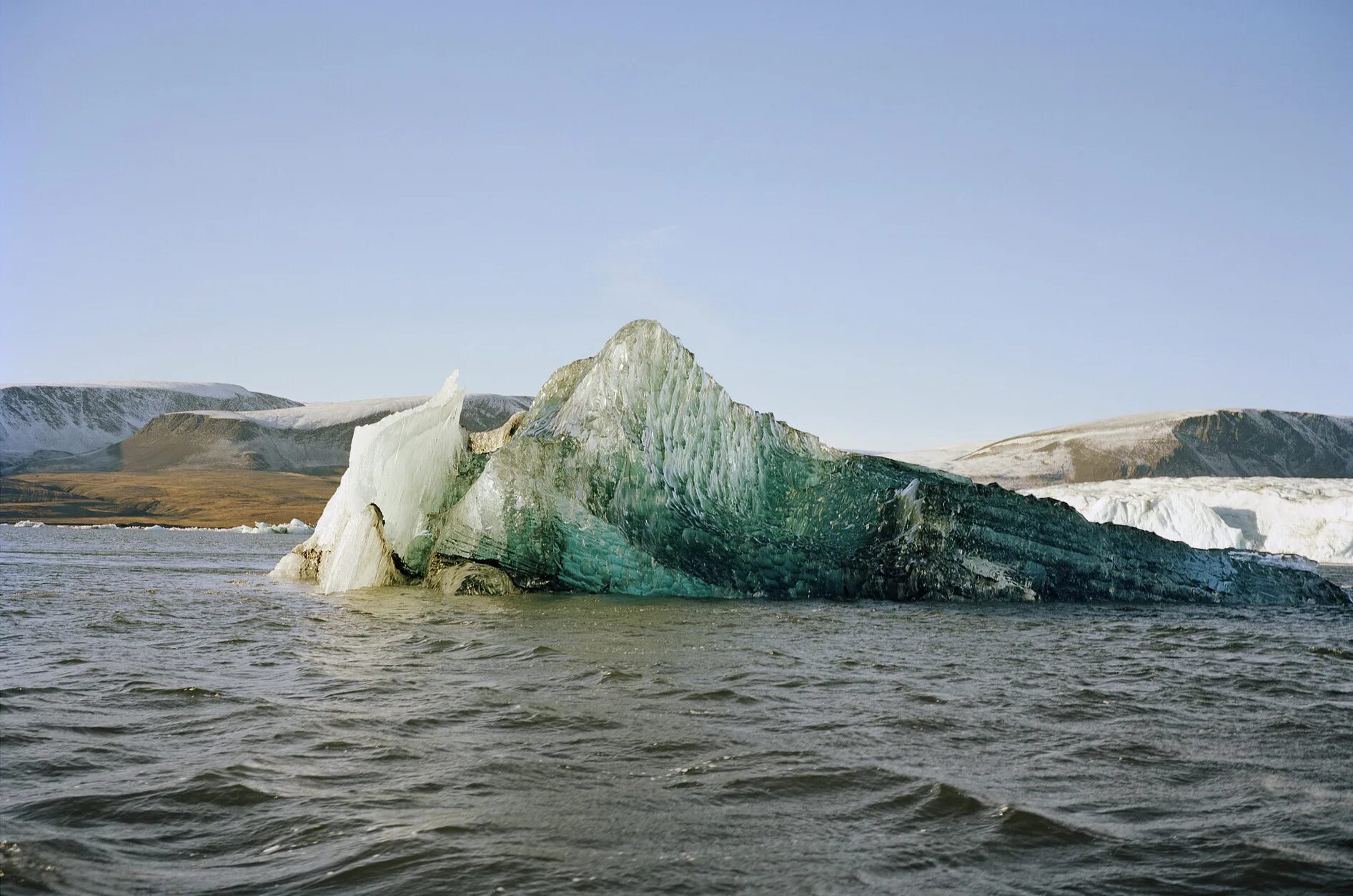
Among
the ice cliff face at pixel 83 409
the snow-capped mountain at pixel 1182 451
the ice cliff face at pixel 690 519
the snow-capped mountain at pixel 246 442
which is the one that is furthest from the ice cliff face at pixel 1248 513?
the ice cliff face at pixel 83 409

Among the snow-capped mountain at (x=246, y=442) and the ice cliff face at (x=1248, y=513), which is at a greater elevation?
the snow-capped mountain at (x=246, y=442)

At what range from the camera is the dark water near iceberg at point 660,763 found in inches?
114

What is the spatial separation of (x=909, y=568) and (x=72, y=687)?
9.97 metres

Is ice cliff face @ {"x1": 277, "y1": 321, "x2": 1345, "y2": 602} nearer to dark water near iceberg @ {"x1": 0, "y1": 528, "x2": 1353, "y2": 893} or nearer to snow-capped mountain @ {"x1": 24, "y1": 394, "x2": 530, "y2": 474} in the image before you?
dark water near iceberg @ {"x1": 0, "y1": 528, "x2": 1353, "y2": 893}

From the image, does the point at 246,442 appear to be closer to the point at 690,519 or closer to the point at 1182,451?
the point at 1182,451

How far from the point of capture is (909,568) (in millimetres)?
13180

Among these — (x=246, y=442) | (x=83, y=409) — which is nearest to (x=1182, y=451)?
(x=246, y=442)

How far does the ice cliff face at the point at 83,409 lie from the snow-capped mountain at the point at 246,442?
8.01m

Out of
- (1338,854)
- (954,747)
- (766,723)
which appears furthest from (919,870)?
(766,723)

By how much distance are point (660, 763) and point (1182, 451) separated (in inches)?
2798

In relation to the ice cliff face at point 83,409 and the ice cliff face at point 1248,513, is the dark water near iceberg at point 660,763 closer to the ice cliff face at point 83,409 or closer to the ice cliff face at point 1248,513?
the ice cliff face at point 1248,513

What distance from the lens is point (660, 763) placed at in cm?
407

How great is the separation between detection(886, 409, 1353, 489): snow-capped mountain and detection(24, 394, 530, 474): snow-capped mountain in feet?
225

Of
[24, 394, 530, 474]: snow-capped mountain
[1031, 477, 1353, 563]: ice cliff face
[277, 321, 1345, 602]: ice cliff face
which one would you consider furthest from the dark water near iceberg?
[24, 394, 530, 474]: snow-capped mountain
